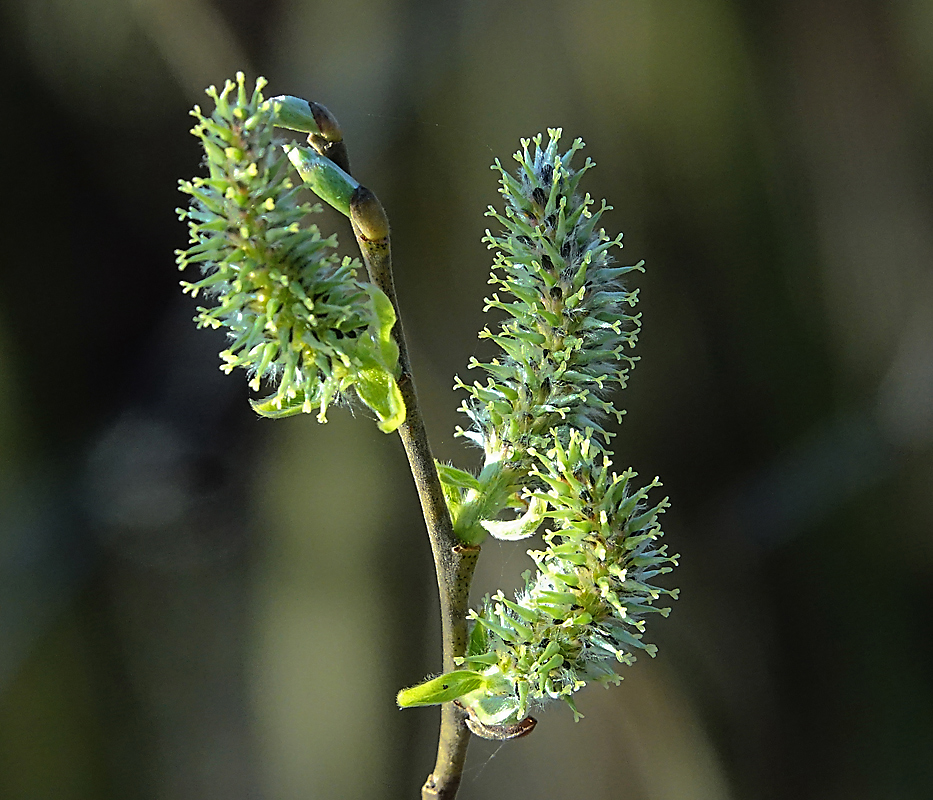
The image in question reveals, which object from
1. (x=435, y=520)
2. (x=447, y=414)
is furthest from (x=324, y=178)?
(x=447, y=414)

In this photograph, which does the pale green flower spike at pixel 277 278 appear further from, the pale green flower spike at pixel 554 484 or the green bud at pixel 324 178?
the pale green flower spike at pixel 554 484

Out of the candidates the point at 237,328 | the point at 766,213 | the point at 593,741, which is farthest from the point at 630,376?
the point at 237,328

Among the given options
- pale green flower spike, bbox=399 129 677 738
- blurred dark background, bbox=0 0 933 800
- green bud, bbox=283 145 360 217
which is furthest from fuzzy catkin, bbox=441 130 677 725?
blurred dark background, bbox=0 0 933 800

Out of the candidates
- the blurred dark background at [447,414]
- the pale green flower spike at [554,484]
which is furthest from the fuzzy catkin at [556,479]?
the blurred dark background at [447,414]

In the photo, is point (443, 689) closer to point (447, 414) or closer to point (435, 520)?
point (435, 520)

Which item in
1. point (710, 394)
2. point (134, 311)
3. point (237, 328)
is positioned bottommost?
point (710, 394)

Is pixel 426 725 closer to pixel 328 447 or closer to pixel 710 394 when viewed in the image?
pixel 328 447
